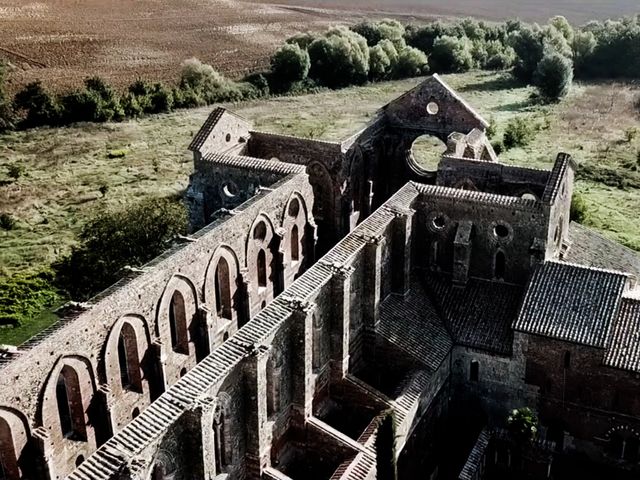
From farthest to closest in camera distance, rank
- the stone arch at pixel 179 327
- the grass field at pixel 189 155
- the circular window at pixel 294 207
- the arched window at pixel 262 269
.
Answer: the grass field at pixel 189 155 < the circular window at pixel 294 207 < the arched window at pixel 262 269 < the stone arch at pixel 179 327

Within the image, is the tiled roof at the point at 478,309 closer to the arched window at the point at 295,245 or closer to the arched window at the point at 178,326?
the arched window at the point at 295,245

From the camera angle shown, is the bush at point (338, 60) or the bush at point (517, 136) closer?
the bush at point (517, 136)

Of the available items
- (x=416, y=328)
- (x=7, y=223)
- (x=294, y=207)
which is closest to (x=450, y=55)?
(x=7, y=223)

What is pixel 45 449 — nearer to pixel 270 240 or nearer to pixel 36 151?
pixel 270 240

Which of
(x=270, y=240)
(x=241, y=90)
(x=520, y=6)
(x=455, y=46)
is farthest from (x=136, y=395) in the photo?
(x=520, y=6)

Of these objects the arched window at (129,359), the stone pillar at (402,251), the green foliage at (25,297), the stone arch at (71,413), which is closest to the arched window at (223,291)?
the arched window at (129,359)

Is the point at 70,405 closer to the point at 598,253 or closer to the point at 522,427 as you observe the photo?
the point at 522,427
